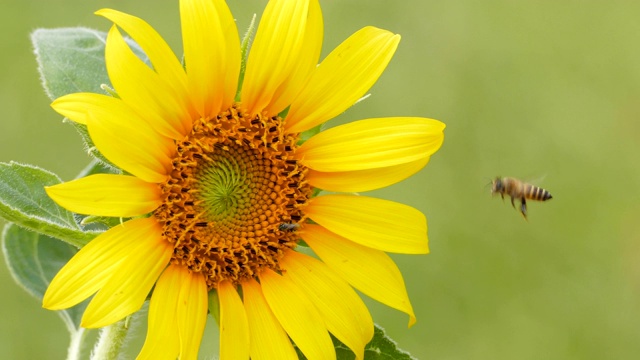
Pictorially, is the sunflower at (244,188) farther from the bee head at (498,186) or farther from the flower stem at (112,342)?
the bee head at (498,186)

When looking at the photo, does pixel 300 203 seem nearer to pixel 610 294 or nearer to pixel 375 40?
pixel 375 40

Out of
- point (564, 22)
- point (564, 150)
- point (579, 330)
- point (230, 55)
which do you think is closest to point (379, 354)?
point (230, 55)

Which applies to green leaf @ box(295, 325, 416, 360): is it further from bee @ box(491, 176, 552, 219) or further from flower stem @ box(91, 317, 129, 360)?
bee @ box(491, 176, 552, 219)

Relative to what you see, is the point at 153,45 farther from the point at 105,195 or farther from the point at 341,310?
the point at 341,310

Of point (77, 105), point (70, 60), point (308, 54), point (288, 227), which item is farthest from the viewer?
point (70, 60)

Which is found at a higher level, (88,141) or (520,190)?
(88,141)

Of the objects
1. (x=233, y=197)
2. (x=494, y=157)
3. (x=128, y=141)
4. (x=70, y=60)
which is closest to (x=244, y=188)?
(x=233, y=197)
